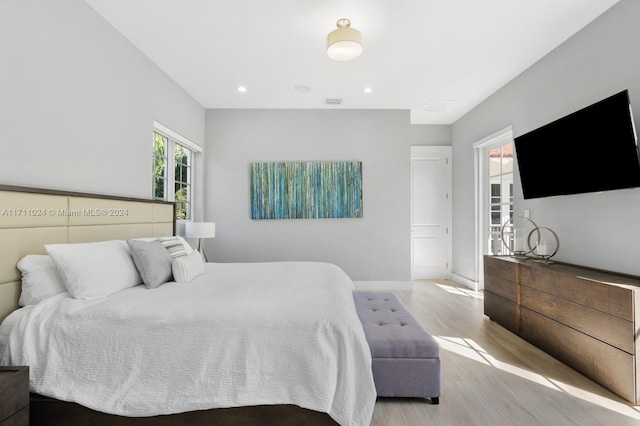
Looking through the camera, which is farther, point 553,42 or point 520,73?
point 520,73

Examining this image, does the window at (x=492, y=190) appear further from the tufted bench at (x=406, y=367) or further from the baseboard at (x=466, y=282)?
the tufted bench at (x=406, y=367)

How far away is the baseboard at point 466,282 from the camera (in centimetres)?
440

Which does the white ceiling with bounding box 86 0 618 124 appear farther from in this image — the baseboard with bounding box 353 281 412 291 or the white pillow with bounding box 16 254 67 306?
the baseboard with bounding box 353 281 412 291

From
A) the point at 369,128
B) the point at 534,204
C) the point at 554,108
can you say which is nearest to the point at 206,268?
the point at 369,128

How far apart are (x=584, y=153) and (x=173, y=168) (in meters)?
4.23

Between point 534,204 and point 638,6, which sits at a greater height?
point 638,6

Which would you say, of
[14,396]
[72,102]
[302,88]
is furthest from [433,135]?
[14,396]

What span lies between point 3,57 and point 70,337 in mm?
1627

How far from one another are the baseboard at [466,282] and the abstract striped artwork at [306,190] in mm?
1994

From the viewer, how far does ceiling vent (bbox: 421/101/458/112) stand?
4211 millimetres

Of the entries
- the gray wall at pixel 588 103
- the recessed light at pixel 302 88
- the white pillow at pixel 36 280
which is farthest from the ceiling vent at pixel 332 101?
the white pillow at pixel 36 280

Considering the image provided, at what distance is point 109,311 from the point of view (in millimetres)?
1548

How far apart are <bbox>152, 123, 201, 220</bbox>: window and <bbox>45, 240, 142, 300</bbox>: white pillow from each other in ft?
4.61

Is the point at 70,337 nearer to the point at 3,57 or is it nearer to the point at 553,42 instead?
the point at 3,57
